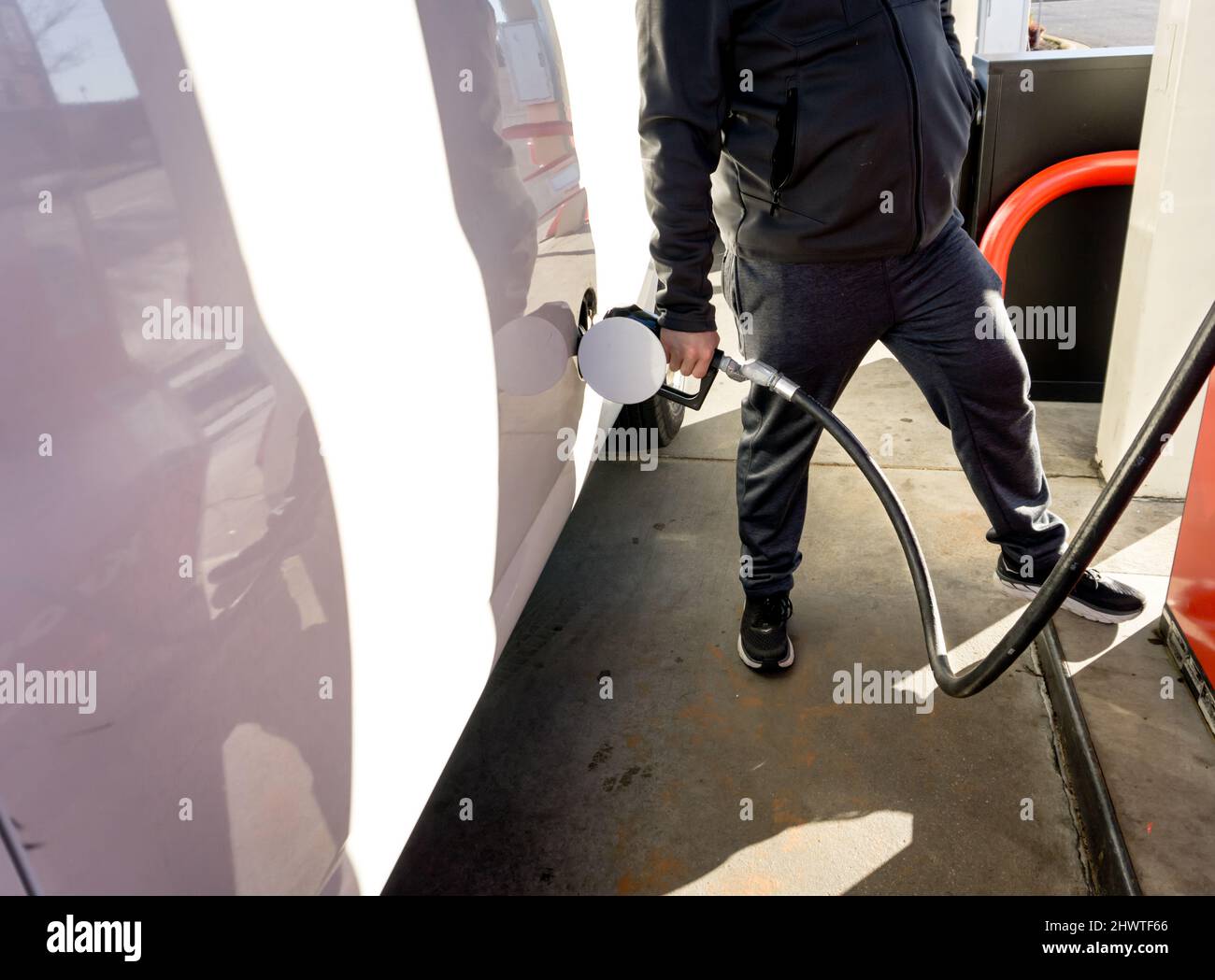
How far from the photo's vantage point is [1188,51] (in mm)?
2598

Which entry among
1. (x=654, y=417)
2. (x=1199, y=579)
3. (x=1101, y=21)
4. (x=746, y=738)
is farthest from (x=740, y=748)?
(x=1101, y=21)

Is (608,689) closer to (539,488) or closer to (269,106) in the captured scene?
(539,488)

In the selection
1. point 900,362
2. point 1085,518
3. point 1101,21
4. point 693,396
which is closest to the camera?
point 1085,518

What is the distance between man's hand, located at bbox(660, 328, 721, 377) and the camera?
2.07m

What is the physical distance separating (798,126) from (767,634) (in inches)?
46.4

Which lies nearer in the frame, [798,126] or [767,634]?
[798,126]

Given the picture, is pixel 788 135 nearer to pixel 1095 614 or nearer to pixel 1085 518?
pixel 1085 518

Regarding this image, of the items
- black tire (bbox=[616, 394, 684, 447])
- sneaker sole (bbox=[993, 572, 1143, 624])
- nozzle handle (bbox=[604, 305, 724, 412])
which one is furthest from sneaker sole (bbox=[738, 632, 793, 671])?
black tire (bbox=[616, 394, 684, 447])

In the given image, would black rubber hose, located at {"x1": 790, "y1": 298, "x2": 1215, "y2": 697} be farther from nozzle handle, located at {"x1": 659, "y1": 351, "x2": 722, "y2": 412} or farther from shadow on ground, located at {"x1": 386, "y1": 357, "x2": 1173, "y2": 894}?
shadow on ground, located at {"x1": 386, "y1": 357, "x2": 1173, "y2": 894}

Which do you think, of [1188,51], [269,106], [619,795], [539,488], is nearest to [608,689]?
[619,795]

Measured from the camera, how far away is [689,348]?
207cm

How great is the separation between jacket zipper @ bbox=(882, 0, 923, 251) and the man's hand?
0.45m

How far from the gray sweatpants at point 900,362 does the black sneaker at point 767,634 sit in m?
0.07

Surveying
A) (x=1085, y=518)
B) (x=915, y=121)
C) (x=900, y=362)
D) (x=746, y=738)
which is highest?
(x=915, y=121)
